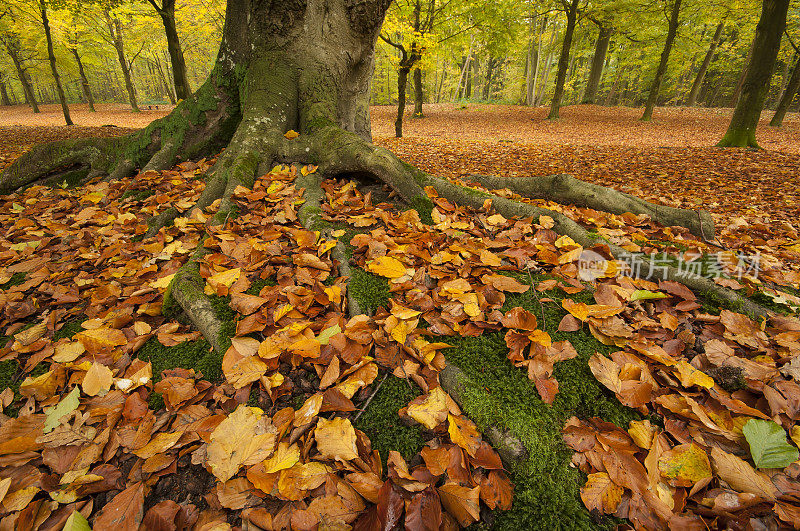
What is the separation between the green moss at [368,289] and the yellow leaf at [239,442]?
2.15ft

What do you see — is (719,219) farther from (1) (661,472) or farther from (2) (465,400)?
(2) (465,400)

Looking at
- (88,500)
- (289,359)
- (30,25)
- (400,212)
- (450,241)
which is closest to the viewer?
(88,500)

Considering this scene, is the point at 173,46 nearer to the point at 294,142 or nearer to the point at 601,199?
the point at 294,142

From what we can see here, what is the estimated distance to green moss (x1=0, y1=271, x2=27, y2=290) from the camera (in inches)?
82.4

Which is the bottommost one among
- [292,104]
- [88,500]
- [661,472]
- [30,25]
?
[88,500]

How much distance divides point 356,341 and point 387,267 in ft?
1.75

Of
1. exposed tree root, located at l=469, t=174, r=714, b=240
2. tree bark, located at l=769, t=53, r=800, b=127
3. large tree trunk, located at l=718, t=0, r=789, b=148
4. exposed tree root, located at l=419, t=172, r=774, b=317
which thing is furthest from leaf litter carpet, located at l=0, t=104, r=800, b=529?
tree bark, located at l=769, t=53, r=800, b=127

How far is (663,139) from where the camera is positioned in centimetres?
1270

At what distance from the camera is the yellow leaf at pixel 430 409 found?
1.18 m

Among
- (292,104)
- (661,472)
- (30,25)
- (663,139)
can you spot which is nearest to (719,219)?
(661,472)

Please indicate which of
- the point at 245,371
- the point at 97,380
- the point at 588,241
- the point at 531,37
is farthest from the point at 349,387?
the point at 531,37

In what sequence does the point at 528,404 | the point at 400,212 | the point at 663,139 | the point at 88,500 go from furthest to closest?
1. the point at 663,139
2. the point at 400,212
3. the point at 528,404
4. the point at 88,500

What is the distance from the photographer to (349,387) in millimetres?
1269

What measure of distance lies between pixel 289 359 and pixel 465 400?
75 cm
